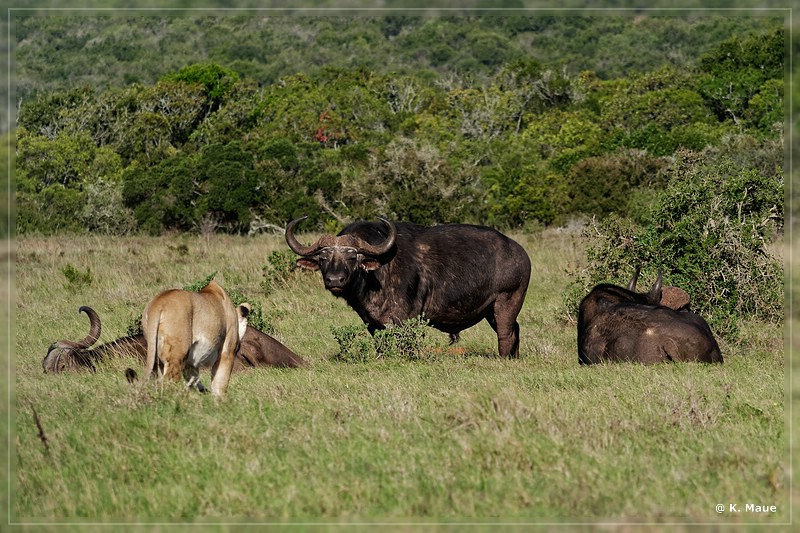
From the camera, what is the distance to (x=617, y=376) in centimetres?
871

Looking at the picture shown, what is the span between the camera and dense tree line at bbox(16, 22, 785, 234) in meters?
29.5

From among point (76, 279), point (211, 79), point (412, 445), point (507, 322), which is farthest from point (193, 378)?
point (211, 79)

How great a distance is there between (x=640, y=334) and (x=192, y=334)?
4.37m

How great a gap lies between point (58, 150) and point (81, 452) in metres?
34.4

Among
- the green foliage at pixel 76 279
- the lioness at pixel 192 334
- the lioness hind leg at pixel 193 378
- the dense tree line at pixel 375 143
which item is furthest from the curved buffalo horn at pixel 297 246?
the dense tree line at pixel 375 143

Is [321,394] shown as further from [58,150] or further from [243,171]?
[58,150]

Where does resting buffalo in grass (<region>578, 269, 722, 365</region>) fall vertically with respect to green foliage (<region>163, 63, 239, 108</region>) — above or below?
below

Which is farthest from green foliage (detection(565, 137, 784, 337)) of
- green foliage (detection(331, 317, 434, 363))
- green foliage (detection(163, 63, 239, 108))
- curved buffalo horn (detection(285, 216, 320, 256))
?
green foliage (detection(163, 63, 239, 108))

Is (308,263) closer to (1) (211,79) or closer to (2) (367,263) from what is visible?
(2) (367,263)

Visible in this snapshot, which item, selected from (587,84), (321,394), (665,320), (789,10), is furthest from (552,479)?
(587,84)

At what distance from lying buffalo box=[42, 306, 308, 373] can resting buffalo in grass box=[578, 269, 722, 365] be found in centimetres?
269

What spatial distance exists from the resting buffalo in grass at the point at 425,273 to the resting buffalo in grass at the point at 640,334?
126cm

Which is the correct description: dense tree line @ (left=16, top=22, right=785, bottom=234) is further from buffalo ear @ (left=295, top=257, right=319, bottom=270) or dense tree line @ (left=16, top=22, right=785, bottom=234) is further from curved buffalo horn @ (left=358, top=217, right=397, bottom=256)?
buffalo ear @ (left=295, top=257, right=319, bottom=270)

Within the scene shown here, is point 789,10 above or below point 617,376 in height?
above
